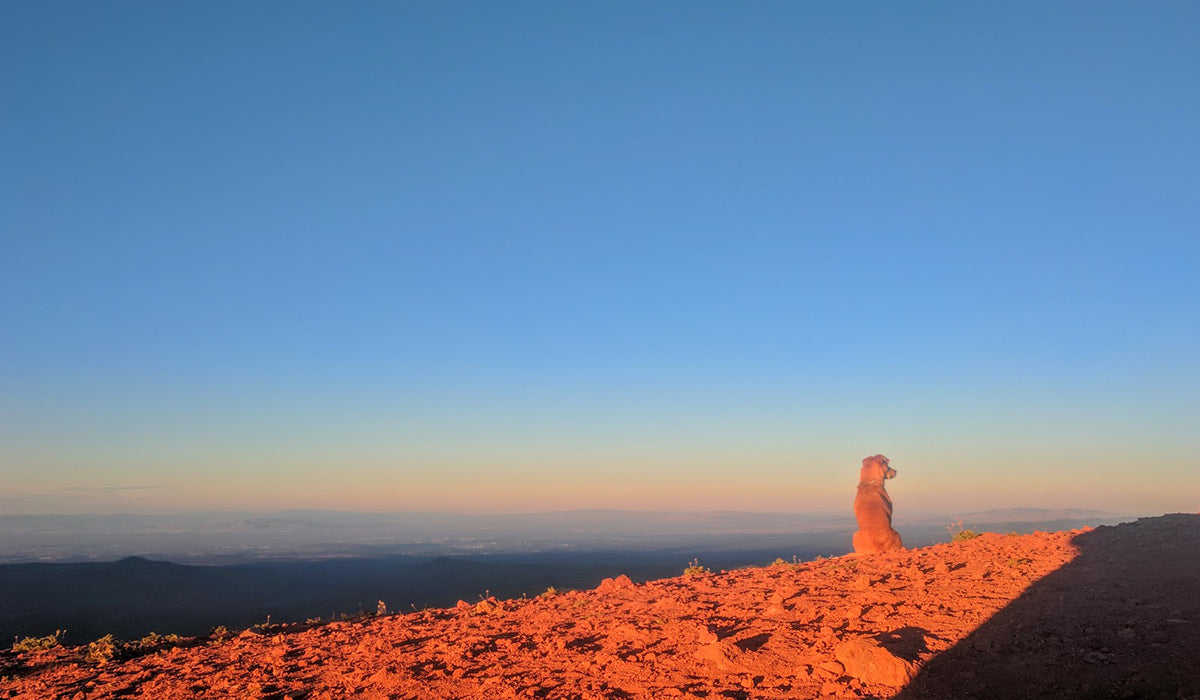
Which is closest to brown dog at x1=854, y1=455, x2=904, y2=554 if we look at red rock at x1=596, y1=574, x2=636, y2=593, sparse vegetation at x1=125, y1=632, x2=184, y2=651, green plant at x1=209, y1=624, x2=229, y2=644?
red rock at x1=596, y1=574, x2=636, y2=593

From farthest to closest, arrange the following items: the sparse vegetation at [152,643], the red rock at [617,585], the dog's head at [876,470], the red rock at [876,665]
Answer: the dog's head at [876,470] → the red rock at [617,585] → the sparse vegetation at [152,643] → the red rock at [876,665]

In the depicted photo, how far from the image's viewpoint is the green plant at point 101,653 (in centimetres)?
944

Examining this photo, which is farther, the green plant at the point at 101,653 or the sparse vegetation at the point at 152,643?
the sparse vegetation at the point at 152,643

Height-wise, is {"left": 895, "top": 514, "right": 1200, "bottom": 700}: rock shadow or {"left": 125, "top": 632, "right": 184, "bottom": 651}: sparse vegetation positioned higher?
{"left": 895, "top": 514, "right": 1200, "bottom": 700}: rock shadow

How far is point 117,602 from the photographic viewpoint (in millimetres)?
32438

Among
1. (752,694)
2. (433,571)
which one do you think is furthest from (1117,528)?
(433,571)

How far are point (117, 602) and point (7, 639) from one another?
10.6m

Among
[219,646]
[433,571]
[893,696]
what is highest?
[893,696]

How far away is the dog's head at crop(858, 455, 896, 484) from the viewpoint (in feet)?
75.3

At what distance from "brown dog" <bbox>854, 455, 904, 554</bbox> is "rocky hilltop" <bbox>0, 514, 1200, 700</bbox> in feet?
28.6

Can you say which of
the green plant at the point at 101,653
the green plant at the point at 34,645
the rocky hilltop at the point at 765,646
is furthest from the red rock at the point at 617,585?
the green plant at the point at 34,645

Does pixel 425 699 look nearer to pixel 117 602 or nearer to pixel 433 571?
pixel 117 602

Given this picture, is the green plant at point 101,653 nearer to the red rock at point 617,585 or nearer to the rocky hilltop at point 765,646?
the rocky hilltop at point 765,646

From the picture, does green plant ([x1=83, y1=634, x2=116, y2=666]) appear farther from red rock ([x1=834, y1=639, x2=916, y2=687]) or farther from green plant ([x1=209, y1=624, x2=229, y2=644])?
red rock ([x1=834, y1=639, x2=916, y2=687])
